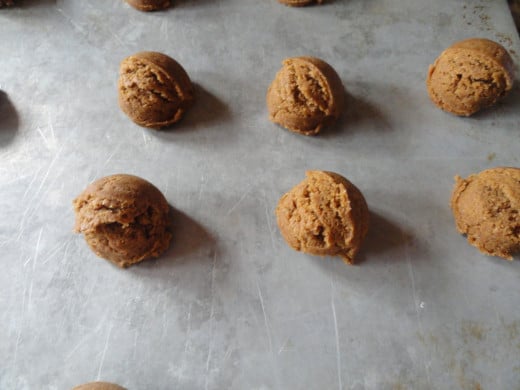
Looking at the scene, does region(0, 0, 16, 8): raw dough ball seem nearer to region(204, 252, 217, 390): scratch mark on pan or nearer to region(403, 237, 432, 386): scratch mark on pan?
region(204, 252, 217, 390): scratch mark on pan

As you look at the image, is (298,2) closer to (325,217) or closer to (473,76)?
(473,76)

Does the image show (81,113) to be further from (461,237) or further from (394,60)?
(461,237)

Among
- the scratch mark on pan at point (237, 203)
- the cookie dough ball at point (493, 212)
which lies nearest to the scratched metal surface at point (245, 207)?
the scratch mark on pan at point (237, 203)

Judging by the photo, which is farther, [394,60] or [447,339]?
[394,60]

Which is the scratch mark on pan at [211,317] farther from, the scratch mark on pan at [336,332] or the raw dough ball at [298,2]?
the raw dough ball at [298,2]

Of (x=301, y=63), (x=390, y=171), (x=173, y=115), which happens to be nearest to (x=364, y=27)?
(x=301, y=63)

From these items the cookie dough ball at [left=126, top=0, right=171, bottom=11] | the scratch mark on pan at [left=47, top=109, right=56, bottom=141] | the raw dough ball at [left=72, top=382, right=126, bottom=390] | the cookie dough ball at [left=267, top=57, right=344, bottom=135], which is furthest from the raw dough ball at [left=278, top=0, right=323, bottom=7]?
the raw dough ball at [left=72, top=382, right=126, bottom=390]
